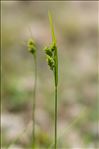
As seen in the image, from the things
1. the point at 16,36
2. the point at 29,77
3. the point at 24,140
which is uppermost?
the point at 16,36

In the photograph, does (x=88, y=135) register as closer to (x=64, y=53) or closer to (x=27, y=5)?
(x=64, y=53)

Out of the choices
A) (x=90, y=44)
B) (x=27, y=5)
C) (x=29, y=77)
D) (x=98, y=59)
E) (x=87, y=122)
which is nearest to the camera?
(x=87, y=122)

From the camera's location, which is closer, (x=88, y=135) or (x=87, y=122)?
(x=88, y=135)

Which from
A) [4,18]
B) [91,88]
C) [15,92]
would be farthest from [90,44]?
[15,92]

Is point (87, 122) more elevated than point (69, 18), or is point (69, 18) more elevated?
point (69, 18)

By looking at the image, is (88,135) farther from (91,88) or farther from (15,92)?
(91,88)

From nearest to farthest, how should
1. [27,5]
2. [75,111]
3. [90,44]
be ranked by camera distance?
[75,111] < [90,44] < [27,5]
